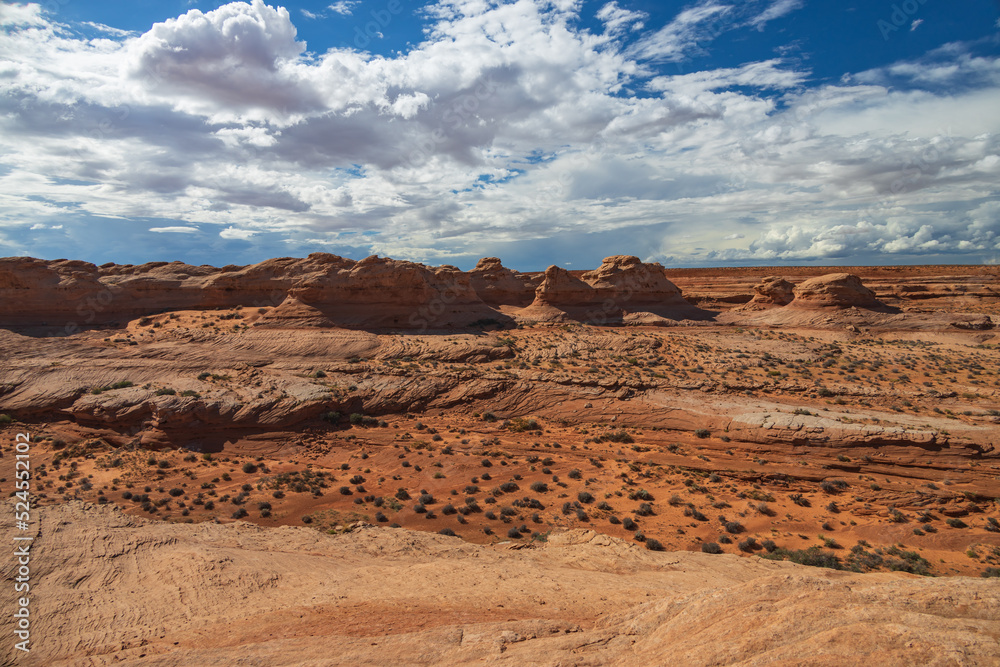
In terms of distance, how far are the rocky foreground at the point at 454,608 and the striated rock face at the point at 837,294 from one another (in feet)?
120

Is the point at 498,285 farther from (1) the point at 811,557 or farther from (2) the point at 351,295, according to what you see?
(1) the point at 811,557

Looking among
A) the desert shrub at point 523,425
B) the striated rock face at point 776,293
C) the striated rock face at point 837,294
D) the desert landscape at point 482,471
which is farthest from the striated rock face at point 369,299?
the striated rock face at point 837,294

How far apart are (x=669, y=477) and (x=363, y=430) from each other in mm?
13283

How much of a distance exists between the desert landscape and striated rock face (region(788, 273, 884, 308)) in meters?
0.26

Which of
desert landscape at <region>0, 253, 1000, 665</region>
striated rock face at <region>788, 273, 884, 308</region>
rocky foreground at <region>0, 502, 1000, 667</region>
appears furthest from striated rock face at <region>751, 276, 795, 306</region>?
rocky foreground at <region>0, 502, 1000, 667</region>

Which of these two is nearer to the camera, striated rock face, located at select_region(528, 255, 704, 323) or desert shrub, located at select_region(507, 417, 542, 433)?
desert shrub, located at select_region(507, 417, 542, 433)

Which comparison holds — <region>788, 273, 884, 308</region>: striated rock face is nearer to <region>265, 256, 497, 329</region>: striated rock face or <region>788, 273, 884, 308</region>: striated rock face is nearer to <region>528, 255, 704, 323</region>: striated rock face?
<region>528, 255, 704, 323</region>: striated rock face

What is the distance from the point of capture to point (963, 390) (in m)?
22.1

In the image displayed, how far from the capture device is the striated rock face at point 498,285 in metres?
46.4

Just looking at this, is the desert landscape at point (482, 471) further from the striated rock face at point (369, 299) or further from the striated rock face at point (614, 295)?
the striated rock face at point (614, 295)

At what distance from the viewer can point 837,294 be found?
38844 mm

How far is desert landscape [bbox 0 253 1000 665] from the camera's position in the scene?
6.19m

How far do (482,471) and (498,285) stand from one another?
30942 mm

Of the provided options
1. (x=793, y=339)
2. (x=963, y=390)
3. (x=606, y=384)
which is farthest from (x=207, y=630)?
(x=793, y=339)
